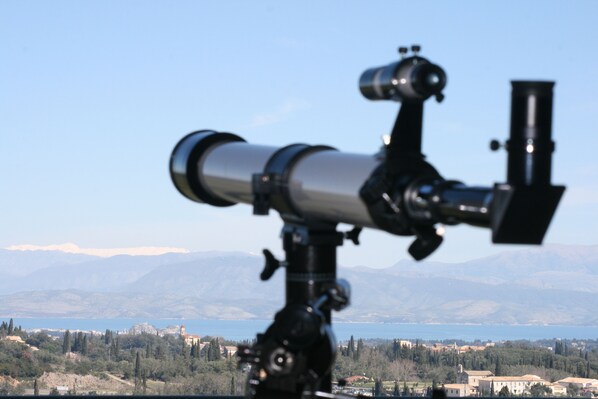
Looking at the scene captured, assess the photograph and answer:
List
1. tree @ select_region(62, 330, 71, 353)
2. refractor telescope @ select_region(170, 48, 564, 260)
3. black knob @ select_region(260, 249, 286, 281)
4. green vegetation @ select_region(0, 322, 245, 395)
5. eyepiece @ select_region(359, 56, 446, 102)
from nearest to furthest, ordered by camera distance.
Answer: refractor telescope @ select_region(170, 48, 564, 260) → eyepiece @ select_region(359, 56, 446, 102) → black knob @ select_region(260, 249, 286, 281) → green vegetation @ select_region(0, 322, 245, 395) → tree @ select_region(62, 330, 71, 353)

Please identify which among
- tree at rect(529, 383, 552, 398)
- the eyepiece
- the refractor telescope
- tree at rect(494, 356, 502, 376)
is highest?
the eyepiece

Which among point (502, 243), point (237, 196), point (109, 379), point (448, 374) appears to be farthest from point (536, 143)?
point (109, 379)

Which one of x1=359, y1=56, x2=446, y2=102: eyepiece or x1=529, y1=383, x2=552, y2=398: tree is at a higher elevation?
x1=359, y1=56, x2=446, y2=102: eyepiece

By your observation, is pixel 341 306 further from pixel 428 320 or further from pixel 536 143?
pixel 428 320

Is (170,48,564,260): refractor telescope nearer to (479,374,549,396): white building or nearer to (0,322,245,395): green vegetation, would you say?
(0,322,245,395): green vegetation

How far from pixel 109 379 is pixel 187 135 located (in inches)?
346

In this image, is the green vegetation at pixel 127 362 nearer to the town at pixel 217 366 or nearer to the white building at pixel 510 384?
the town at pixel 217 366

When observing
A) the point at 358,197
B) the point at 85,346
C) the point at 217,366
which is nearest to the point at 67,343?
the point at 85,346

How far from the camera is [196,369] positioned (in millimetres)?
13586

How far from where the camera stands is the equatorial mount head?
4.05 metres

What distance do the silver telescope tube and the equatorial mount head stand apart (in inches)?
10.2

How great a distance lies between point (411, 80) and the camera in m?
4.05

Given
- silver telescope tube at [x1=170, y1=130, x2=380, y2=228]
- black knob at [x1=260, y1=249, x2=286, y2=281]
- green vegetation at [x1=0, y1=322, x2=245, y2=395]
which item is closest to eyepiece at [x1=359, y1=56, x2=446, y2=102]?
silver telescope tube at [x1=170, y1=130, x2=380, y2=228]

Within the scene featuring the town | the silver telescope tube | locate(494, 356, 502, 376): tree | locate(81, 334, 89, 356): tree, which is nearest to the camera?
the silver telescope tube
